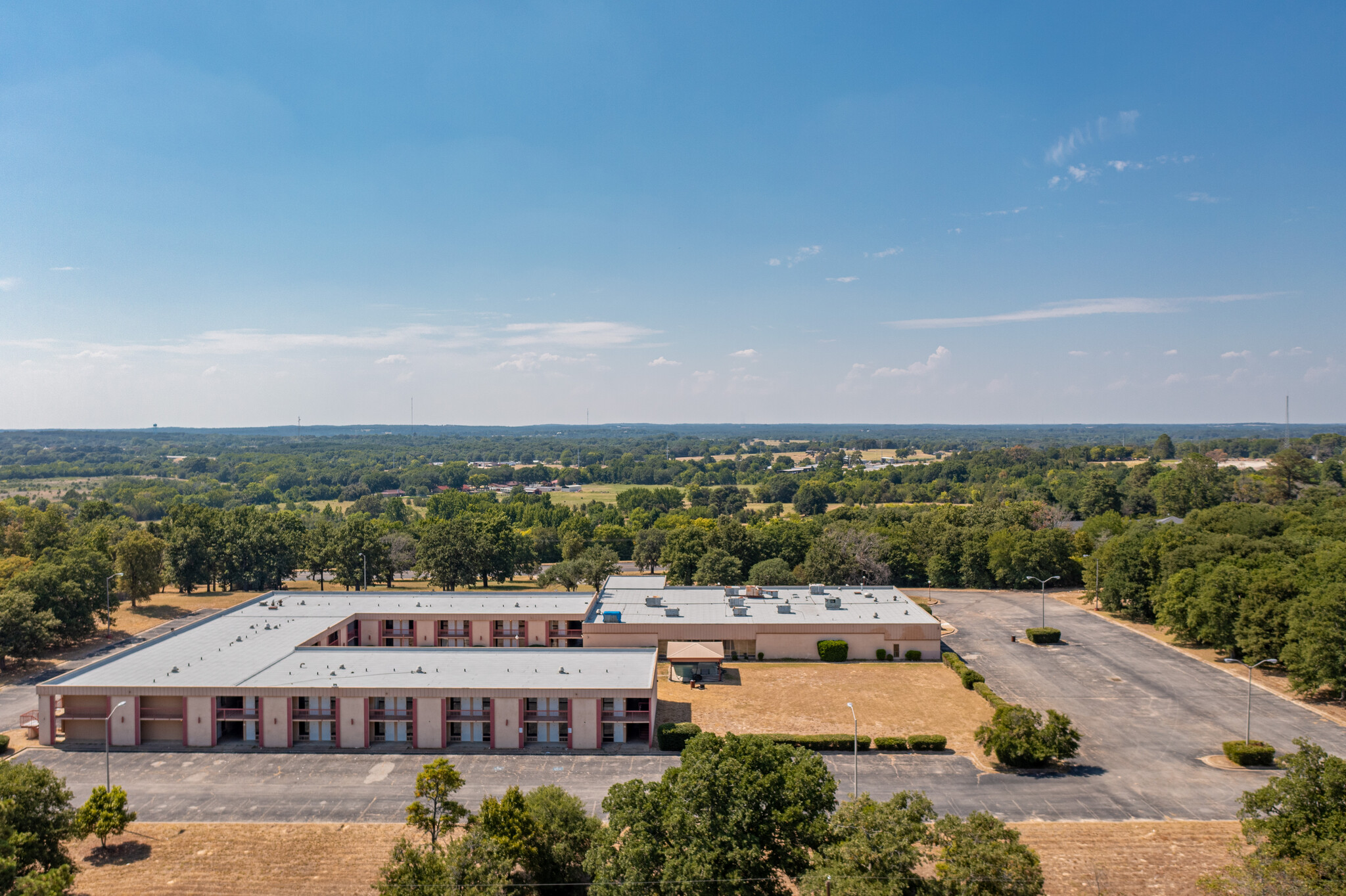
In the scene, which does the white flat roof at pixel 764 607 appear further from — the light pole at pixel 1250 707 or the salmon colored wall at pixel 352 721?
the salmon colored wall at pixel 352 721

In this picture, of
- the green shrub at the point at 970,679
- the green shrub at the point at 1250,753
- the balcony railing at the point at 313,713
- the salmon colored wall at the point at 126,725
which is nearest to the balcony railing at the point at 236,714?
the balcony railing at the point at 313,713

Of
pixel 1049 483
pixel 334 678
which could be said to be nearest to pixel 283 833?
pixel 334 678

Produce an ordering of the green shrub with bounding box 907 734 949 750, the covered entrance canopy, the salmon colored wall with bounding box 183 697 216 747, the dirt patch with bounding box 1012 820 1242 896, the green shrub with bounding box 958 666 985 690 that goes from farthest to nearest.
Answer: the covered entrance canopy
the green shrub with bounding box 958 666 985 690
the salmon colored wall with bounding box 183 697 216 747
the green shrub with bounding box 907 734 949 750
the dirt patch with bounding box 1012 820 1242 896

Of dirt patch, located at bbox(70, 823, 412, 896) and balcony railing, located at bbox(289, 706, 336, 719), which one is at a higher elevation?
balcony railing, located at bbox(289, 706, 336, 719)

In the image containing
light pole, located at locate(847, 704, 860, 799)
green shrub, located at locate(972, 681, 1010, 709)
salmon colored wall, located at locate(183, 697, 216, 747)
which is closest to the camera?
light pole, located at locate(847, 704, 860, 799)

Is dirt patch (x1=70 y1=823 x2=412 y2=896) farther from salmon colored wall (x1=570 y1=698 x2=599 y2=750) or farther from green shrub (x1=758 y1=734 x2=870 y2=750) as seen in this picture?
green shrub (x1=758 y1=734 x2=870 y2=750)

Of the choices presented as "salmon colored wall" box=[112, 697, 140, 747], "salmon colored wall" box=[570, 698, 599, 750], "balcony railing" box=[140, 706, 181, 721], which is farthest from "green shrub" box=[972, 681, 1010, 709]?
"salmon colored wall" box=[112, 697, 140, 747]
